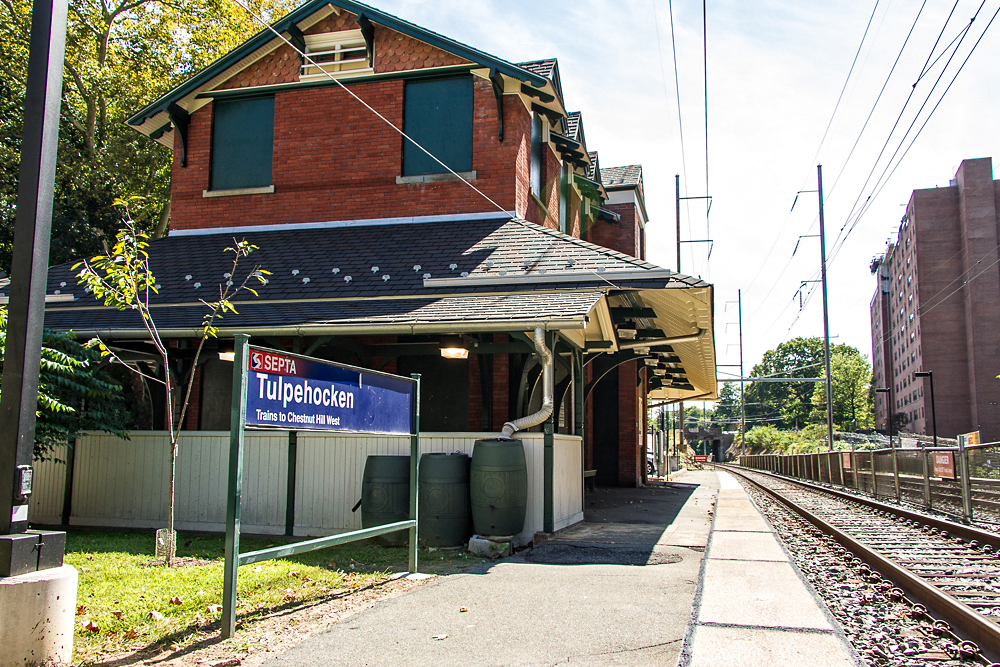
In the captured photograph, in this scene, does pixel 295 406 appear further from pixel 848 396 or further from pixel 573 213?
pixel 848 396

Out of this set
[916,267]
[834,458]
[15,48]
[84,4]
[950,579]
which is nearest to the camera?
[950,579]

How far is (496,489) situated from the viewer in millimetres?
8805

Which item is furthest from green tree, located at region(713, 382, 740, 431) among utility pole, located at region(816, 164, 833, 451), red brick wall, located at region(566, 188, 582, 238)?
red brick wall, located at region(566, 188, 582, 238)

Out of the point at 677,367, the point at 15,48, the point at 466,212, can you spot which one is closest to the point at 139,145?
the point at 15,48

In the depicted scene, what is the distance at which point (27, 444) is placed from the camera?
4117mm

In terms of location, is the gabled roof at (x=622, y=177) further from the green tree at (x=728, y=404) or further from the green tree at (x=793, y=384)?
the green tree at (x=728, y=404)

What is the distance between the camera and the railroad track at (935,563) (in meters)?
5.12

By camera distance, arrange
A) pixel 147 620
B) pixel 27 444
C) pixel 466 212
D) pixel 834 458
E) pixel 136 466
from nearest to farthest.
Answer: pixel 27 444 → pixel 147 620 → pixel 136 466 → pixel 466 212 → pixel 834 458

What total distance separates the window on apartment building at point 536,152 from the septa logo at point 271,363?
1024cm

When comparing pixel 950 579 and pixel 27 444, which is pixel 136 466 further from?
pixel 950 579

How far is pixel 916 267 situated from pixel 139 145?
217 feet

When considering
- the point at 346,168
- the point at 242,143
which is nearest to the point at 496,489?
the point at 346,168

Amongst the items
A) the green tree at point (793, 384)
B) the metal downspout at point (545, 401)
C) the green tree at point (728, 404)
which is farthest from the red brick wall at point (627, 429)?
the green tree at point (728, 404)

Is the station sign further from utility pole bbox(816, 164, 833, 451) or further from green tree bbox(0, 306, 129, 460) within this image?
utility pole bbox(816, 164, 833, 451)
